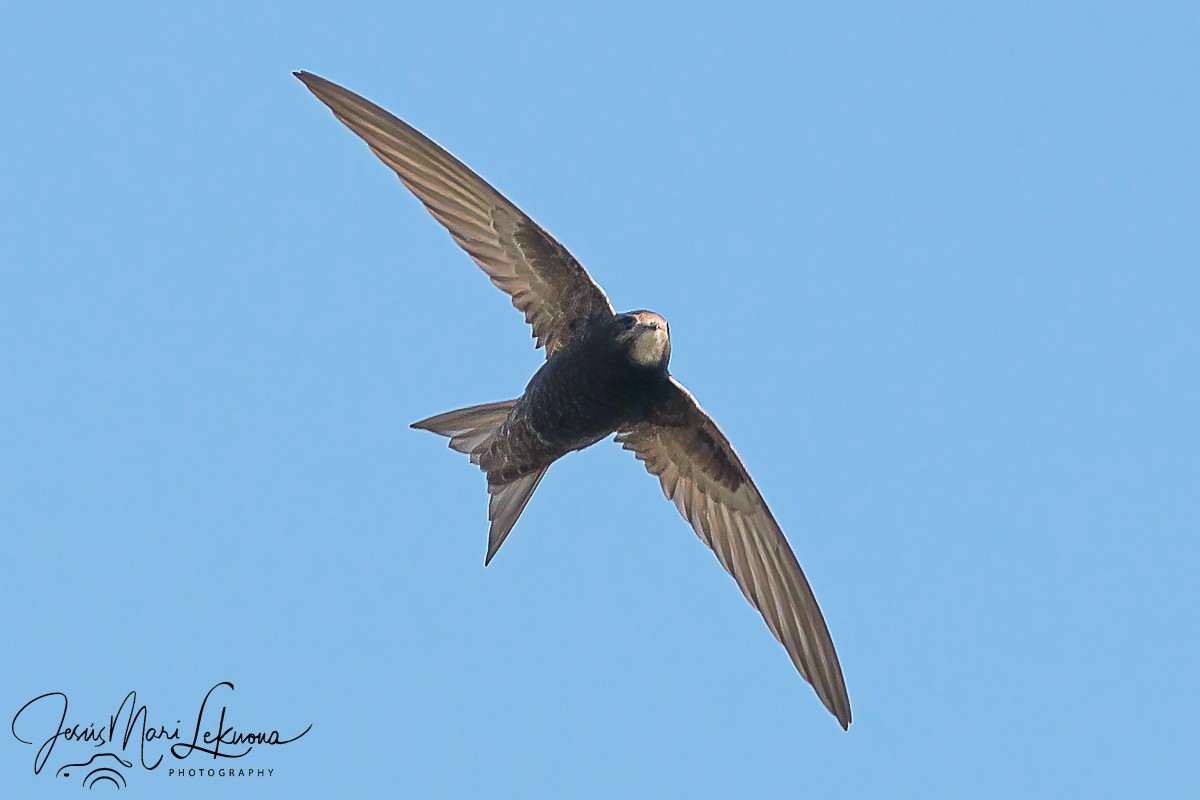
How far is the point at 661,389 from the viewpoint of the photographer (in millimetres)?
7336

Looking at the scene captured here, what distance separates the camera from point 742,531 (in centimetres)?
802

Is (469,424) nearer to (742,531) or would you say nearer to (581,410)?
(581,410)

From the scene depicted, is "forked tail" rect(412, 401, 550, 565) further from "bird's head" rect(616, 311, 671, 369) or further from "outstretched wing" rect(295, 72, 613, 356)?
"bird's head" rect(616, 311, 671, 369)

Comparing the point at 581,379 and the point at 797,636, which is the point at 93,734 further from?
the point at 797,636

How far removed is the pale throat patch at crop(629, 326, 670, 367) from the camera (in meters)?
6.96

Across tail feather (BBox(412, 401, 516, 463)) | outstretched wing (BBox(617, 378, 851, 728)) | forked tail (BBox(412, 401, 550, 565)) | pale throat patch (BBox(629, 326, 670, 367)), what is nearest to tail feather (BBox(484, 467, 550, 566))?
forked tail (BBox(412, 401, 550, 565))

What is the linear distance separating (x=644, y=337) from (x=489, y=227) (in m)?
1.00

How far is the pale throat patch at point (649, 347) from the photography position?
22.8 ft

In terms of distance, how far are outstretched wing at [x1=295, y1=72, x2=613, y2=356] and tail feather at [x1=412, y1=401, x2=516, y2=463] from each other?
1.67 feet

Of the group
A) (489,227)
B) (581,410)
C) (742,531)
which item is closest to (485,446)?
(581,410)

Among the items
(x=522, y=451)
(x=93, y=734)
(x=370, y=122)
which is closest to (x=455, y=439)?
(x=522, y=451)

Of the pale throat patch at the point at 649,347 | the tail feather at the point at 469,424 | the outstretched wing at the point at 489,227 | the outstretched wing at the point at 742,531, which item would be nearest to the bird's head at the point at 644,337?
the pale throat patch at the point at 649,347

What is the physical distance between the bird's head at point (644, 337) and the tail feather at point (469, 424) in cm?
105

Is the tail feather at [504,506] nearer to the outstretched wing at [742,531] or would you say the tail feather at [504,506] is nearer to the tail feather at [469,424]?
the tail feather at [469,424]
